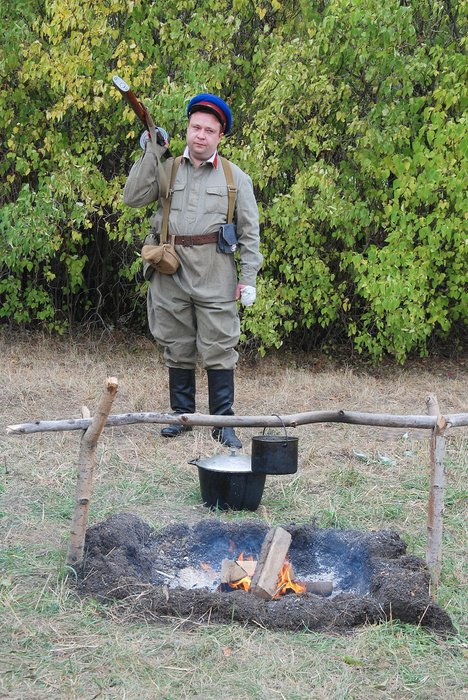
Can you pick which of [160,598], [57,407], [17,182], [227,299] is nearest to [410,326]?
[227,299]

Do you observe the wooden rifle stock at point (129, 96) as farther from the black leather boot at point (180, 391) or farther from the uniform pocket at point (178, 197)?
the black leather boot at point (180, 391)

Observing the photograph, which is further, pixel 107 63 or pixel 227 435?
pixel 107 63

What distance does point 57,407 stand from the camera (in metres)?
6.74

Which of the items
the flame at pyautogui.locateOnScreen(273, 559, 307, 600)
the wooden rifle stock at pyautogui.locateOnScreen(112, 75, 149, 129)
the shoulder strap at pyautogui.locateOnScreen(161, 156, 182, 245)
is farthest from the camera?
the shoulder strap at pyautogui.locateOnScreen(161, 156, 182, 245)

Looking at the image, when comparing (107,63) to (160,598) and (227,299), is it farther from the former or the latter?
(160,598)

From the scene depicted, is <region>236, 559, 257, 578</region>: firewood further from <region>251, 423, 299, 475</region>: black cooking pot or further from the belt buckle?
the belt buckle

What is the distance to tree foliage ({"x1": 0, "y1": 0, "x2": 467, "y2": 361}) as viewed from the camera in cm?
736

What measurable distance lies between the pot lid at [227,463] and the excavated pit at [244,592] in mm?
314

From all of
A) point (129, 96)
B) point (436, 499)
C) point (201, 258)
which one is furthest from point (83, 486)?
point (201, 258)

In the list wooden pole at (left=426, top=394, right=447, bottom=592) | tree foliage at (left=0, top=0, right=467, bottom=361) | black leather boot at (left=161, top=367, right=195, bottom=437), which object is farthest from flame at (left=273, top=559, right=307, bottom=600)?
tree foliage at (left=0, top=0, right=467, bottom=361)

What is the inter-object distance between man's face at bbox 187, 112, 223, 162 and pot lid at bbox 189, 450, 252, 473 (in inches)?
74.7

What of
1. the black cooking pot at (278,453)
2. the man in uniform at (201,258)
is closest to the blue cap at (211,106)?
the man in uniform at (201,258)

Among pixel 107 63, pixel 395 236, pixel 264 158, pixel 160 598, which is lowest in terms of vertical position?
pixel 160 598

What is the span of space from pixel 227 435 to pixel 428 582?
2293 mm
